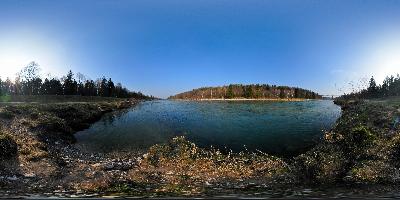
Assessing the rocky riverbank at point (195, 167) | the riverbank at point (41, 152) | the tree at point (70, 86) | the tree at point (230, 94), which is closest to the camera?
the rocky riverbank at point (195, 167)

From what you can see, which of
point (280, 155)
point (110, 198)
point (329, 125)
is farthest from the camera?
point (329, 125)

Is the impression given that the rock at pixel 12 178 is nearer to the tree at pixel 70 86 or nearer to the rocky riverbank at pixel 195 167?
the rocky riverbank at pixel 195 167

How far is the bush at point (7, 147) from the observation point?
21734 mm

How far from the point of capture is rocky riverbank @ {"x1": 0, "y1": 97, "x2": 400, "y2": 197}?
17.4m

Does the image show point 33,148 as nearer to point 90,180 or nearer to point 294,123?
point 90,180

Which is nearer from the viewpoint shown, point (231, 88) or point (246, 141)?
point (246, 141)

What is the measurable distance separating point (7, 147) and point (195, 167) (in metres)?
10.9

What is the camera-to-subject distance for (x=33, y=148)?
2442cm

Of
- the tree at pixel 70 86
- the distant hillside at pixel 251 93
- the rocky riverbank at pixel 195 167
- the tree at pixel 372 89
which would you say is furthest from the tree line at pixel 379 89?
the rocky riverbank at pixel 195 167

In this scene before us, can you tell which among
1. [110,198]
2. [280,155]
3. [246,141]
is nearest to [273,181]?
[280,155]

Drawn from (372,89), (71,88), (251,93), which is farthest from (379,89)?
(71,88)

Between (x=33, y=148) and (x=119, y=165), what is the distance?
6335 mm

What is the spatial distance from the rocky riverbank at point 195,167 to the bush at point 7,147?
7cm

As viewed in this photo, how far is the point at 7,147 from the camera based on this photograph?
22109mm
